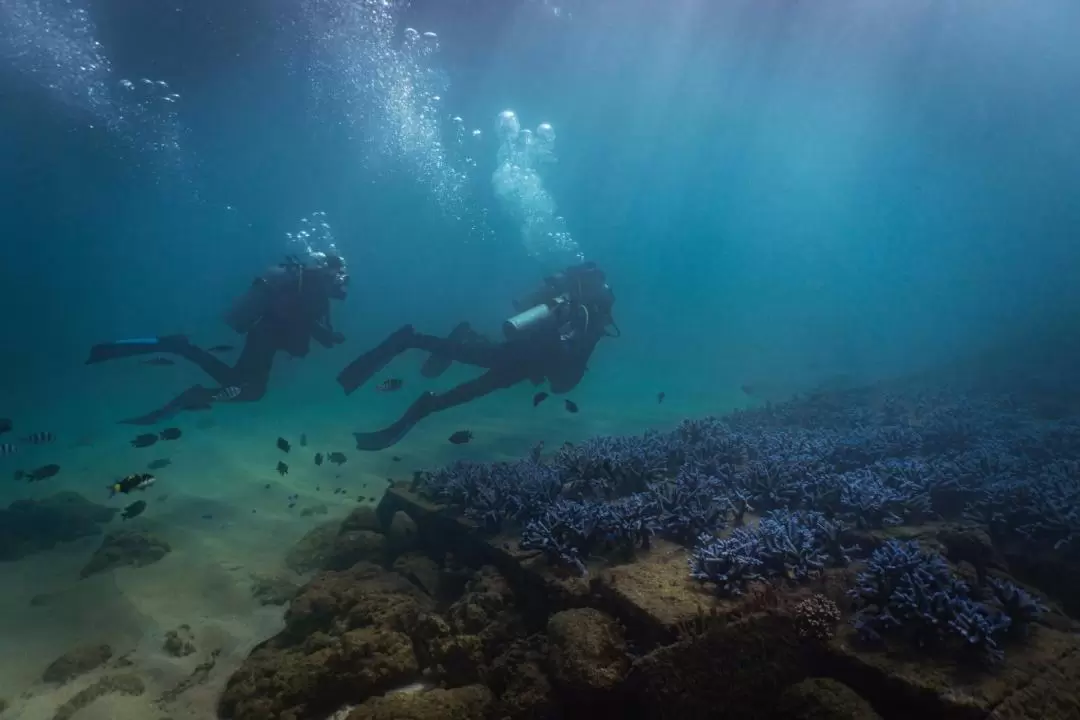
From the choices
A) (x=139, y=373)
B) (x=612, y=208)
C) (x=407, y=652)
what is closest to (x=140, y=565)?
(x=407, y=652)

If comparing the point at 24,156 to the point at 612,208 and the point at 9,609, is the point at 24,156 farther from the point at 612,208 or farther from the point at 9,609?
the point at 612,208

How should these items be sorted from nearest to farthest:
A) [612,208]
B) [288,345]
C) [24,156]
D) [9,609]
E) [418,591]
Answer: [418,591] → [9,609] → [288,345] → [24,156] → [612,208]

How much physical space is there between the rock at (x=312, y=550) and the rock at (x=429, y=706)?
433 cm

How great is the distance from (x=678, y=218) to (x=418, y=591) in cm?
14936

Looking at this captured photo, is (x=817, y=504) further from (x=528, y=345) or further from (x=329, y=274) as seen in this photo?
(x=329, y=274)

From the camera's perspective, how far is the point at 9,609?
22.4 ft

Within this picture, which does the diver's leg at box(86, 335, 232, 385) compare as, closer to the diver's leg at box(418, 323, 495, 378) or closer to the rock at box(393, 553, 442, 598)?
the diver's leg at box(418, 323, 495, 378)

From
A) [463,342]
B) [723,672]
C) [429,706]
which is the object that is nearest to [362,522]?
[429,706]

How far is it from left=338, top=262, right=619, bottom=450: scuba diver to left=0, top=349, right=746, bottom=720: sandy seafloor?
2.62 m

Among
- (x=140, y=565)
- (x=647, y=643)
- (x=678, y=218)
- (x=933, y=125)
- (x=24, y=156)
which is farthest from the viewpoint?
(x=678, y=218)

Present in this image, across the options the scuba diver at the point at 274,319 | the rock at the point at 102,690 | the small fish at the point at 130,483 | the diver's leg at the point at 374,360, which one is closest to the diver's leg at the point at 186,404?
the scuba diver at the point at 274,319

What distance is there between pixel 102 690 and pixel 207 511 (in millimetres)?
6192

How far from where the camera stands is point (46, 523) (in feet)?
34.0

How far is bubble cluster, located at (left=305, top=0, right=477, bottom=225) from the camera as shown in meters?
21.5
